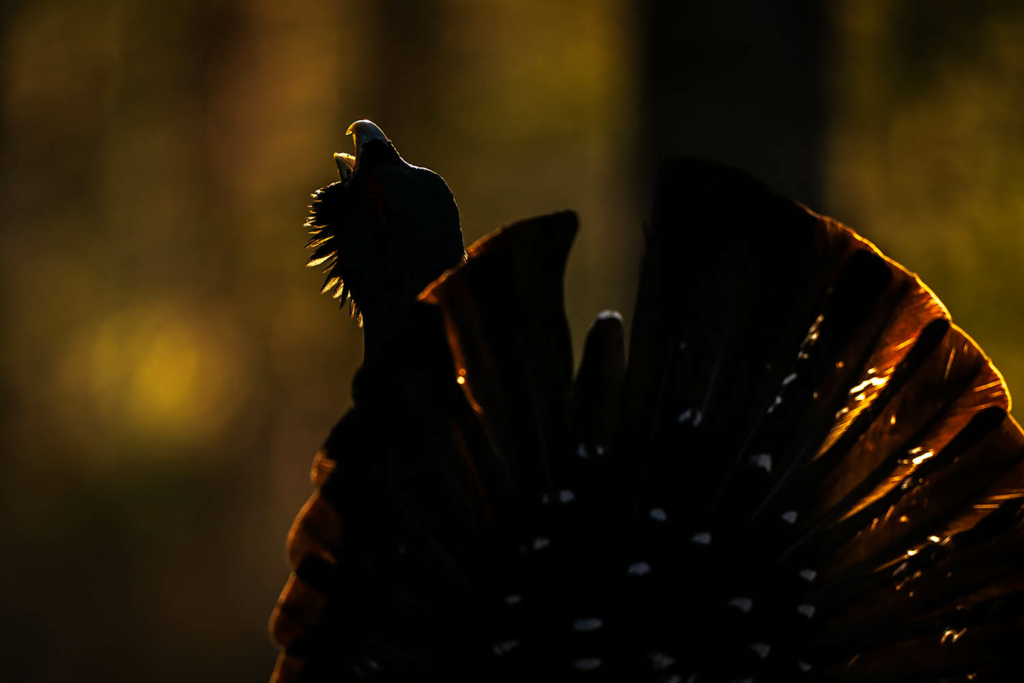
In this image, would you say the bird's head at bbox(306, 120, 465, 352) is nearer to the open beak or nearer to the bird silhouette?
the open beak

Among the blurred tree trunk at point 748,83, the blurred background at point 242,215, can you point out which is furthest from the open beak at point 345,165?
the blurred background at point 242,215

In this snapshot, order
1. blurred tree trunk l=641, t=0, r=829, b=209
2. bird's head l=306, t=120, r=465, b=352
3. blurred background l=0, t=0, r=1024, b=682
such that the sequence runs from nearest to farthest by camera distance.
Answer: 1. bird's head l=306, t=120, r=465, b=352
2. blurred tree trunk l=641, t=0, r=829, b=209
3. blurred background l=0, t=0, r=1024, b=682

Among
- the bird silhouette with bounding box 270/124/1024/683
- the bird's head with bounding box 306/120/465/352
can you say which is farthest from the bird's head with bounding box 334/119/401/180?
the bird silhouette with bounding box 270/124/1024/683

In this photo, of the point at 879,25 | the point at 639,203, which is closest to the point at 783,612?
the point at 639,203

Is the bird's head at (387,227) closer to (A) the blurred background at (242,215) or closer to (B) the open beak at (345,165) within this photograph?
(B) the open beak at (345,165)

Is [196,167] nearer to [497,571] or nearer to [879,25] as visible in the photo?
[879,25]

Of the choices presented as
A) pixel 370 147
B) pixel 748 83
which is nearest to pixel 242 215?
pixel 748 83
